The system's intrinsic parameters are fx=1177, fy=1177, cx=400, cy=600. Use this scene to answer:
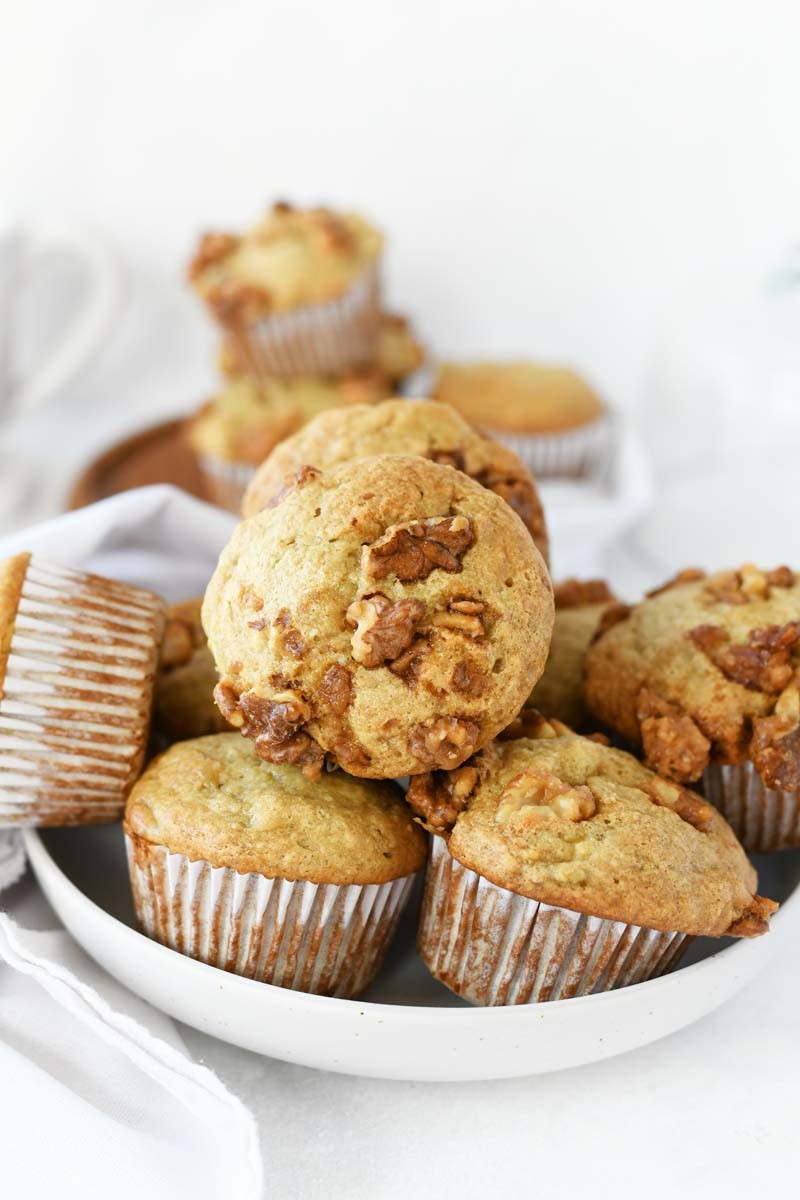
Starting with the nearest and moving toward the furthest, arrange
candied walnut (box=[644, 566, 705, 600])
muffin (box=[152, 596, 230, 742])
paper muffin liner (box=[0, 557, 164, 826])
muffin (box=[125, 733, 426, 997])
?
1. muffin (box=[125, 733, 426, 997])
2. paper muffin liner (box=[0, 557, 164, 826])
3. muffin (box=[152, 596, 230, 742])
4. candied walnut (box=[644, 566, 705, 600])

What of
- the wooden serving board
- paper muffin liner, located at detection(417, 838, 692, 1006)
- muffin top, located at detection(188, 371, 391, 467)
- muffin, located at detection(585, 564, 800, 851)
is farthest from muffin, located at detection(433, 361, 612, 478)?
paper muffin liner, located at detection(417, 838, 692, 1006)

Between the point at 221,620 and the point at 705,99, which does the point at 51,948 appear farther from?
the point at 705,99

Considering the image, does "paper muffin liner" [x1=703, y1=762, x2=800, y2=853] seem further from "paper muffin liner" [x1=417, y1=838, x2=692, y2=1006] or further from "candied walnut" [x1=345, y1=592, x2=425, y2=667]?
"candied walnut" [x1=345, y1=592, x2=425, y2=667]

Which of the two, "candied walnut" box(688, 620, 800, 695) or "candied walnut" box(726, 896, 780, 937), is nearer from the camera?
"candied walnut" box(726, 896, 780, 937)

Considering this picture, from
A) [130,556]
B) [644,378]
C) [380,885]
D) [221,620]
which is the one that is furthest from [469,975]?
[644,378]

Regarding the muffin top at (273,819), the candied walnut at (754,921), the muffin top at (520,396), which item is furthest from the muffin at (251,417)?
the candied walnut at (754,921)

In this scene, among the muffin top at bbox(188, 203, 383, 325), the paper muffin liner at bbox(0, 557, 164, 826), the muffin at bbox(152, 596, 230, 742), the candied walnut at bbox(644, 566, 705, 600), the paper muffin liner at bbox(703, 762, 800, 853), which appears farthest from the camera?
the muffin top at bbox(188, 203, 383, 325)
